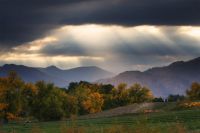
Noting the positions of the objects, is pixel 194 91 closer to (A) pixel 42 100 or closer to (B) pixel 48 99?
(B) pixel 48 99

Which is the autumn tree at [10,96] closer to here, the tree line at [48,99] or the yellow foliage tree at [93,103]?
the tree line at [48,99]

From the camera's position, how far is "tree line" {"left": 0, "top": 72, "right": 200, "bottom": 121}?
10044 cm

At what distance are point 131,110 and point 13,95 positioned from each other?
121 feet

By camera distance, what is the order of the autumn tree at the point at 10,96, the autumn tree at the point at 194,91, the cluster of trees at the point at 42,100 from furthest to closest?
the autumn tree at the point at 194,91, the cluster of trees at the point at 42,100, the autumn tree at the point at 10,96

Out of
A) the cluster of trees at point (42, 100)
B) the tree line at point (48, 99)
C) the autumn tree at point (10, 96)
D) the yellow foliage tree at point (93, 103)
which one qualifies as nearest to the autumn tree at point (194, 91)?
the tree line at point (48, 99)

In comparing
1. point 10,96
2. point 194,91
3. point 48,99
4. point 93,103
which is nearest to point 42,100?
point 48,99

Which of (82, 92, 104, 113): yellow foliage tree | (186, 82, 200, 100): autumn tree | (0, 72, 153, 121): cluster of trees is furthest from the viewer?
(82, 92, 104, 113): yellow foliage tree

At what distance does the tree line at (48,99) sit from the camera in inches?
3954

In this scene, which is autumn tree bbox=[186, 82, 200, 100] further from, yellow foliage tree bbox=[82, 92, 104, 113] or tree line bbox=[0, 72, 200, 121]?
yellow foliage tree bbox=[82, 92, 104, 113]

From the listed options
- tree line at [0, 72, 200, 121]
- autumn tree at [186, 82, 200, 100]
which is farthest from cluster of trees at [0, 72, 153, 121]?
autumn tree at [186, 82, 200, 100]

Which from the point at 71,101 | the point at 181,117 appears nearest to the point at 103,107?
the point at 71,101

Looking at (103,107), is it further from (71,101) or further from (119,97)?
(71,101)

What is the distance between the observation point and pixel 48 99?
106 m

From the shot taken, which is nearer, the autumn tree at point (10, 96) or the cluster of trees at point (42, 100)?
the autumn tree at point (10, 96)
